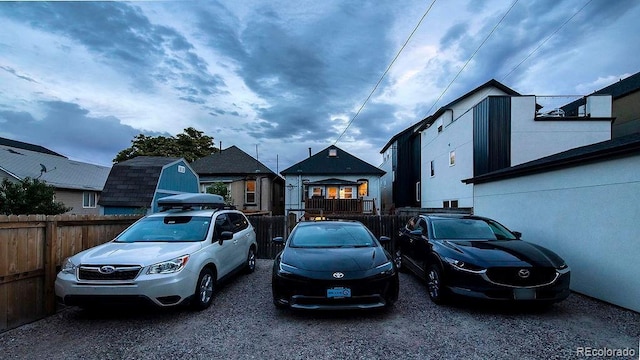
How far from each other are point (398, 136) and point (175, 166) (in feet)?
57.9

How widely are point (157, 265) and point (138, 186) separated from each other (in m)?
13.8

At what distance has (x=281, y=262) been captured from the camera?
462cm

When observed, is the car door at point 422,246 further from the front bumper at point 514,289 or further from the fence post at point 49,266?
the fence post at point 49,266

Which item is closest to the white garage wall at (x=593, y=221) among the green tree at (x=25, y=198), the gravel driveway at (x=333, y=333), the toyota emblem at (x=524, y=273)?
the gravel driveway at (x=333, y=333)

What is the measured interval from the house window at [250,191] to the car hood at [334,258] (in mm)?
19301

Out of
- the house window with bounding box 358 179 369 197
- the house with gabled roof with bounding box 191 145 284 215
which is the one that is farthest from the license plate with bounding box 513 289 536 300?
the house with gabled roof with bounding box 191 145 284 215

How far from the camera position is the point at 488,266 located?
447 centimetres

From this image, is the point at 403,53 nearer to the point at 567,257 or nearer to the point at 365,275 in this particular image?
the point at 567,257

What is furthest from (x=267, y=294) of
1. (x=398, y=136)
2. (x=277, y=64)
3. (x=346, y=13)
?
(x=398, y=136)

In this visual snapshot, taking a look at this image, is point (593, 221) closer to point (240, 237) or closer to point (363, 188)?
point (240, 237)

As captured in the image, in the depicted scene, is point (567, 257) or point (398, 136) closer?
point (567, 257)

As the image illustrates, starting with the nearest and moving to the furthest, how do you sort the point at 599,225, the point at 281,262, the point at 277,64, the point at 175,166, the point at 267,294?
the point at 281,262
the point at 599,225
the point at 267,294
the point at 277,64
the point at 175,166

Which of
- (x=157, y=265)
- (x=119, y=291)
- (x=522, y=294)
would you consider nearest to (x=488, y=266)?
(x=522, y=294)

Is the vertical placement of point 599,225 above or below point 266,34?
below
